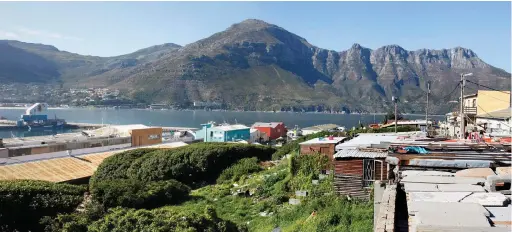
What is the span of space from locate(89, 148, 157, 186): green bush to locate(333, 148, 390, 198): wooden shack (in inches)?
550

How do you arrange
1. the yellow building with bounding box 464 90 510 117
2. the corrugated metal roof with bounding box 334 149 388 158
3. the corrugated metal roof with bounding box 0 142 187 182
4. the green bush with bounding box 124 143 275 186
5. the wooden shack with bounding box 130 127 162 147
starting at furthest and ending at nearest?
the wooden shack with bounding box 130 127 162 147
the yellow building with bounding box 464 90 510 117
the green bush with bounding box 124 143 275 186
the corrugated metal roof with bounding box 0 142 187 182
the corrugated metal roof with bounding box 334 149 388 158

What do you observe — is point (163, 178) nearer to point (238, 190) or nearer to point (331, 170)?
point (238, 190)

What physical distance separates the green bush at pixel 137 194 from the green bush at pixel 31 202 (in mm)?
890

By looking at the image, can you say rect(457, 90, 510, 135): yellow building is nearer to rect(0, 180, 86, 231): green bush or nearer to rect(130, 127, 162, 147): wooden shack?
rect(0, 180, 86, 231): green bush

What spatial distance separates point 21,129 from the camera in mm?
94375

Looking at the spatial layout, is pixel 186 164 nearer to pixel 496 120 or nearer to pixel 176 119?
pixel 496 120

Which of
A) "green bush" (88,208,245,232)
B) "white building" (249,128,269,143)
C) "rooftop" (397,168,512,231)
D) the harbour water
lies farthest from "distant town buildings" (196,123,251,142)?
the harbour water

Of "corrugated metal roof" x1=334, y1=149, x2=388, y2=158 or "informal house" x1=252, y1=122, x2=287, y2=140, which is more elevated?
"corrugated metal roof" x1=334, y1=149, x2=388, y2=158

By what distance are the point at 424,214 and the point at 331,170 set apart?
10996mm

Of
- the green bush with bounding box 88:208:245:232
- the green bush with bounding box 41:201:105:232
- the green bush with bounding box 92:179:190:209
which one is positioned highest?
the green bush with bounding box 88:208:245:232

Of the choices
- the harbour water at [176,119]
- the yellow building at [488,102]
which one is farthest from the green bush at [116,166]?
the harbour water at [176,119]

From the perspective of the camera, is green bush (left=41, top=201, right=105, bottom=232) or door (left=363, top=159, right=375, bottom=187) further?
door (left=363, top=159, right=375, bottom=187)

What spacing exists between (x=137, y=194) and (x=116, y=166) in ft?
24.9

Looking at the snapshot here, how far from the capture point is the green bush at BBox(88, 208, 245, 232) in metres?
9.02
